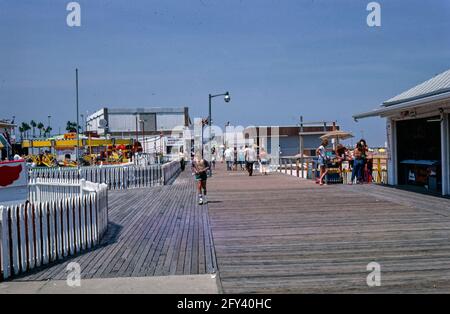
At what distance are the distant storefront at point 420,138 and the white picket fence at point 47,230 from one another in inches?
344

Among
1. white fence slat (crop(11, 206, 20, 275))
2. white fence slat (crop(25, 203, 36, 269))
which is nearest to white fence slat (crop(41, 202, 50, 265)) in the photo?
white fence slat (crop(25, 203, 36, 269))

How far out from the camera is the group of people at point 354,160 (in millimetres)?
17922

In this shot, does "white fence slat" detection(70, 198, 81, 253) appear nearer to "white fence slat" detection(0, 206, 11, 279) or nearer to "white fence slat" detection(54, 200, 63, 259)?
"white fence slat" detection(54, 200, 63, 259)

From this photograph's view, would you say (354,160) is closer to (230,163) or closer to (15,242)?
(15,242)

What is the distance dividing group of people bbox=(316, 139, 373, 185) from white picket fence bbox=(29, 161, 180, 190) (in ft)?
23.5

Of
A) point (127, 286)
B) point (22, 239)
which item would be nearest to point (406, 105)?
point (127, 286)

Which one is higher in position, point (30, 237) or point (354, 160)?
point (354, 160)

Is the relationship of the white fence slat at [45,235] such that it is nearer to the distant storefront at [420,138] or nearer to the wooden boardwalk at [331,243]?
the wooden boardwalk at [331,243]

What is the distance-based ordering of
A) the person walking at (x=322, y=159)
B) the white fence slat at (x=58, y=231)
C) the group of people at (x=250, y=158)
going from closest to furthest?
the white fence slat at (x=58, y=231) → the person walking at (x=322, y=159) → the group of people at (x=250, y=158)

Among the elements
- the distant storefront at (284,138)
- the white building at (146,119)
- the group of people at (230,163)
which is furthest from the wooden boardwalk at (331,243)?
the white building at (146,119)

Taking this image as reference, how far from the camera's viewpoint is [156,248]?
799 cm

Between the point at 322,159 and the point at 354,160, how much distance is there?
1.19 m

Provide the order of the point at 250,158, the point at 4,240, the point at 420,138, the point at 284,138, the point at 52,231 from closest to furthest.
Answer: the point at 4,240 < the point at 52,231 < the point at 420,138 < the point at 250,158 < the point at 284,138

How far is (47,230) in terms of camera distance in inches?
283
